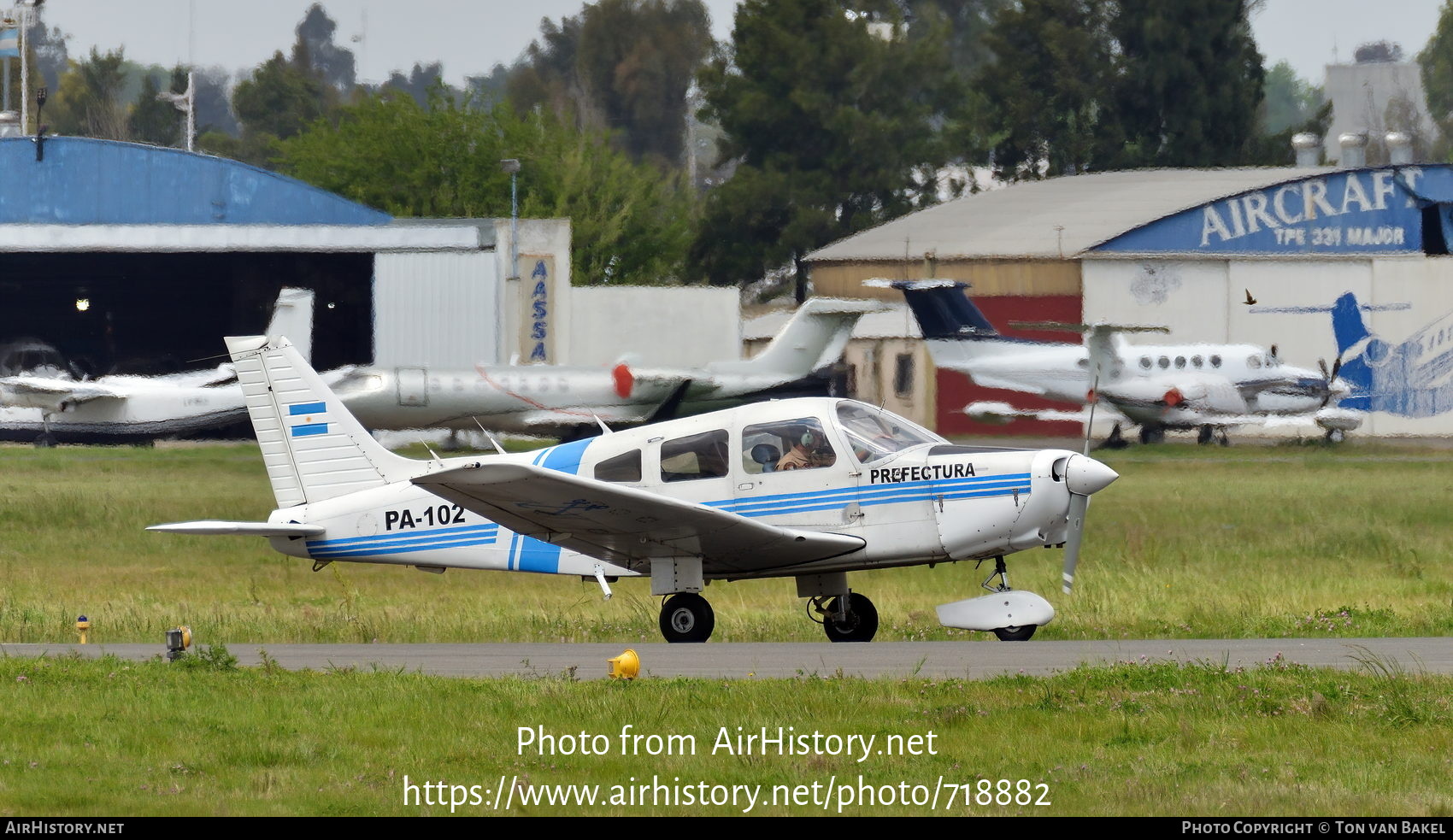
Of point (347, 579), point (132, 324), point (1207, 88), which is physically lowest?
point (347, 579)

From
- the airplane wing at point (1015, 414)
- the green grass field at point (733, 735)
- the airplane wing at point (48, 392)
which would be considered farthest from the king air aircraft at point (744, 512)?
the airplane wing at point (1015, 414)

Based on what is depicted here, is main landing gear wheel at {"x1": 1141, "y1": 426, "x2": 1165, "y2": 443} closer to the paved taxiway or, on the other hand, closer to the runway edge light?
the paved taxiway

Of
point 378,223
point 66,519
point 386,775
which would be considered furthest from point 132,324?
point 386,775

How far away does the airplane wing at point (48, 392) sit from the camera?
4650cm

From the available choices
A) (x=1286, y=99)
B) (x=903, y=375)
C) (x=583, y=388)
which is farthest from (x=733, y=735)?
(x=1286, y=99)

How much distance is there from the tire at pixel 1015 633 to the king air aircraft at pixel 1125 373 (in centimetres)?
3388

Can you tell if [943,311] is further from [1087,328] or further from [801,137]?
[801,137]

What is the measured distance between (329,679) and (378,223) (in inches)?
1468

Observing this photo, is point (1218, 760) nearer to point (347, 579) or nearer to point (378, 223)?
point (347, 579)

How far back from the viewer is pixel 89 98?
416 ft

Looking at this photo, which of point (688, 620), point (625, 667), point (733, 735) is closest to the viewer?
point (733, 735)

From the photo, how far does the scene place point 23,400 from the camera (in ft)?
154

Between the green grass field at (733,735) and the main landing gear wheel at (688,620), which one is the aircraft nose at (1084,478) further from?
the main landing gear wheel at (688,620)

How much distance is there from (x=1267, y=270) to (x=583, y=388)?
22.5m
